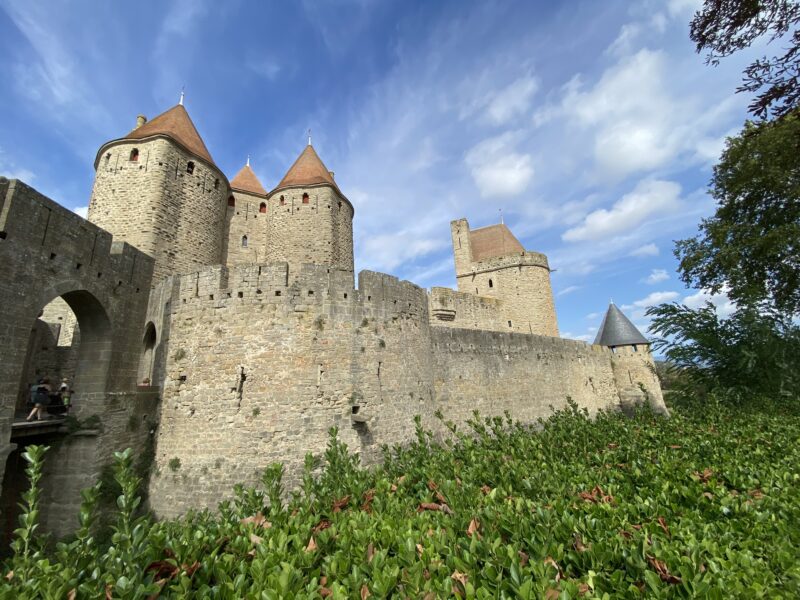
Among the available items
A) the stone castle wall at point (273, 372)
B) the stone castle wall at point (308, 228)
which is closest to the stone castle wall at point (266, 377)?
the stone castle wall at point (273, 372)

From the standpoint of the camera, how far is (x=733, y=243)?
13.3m

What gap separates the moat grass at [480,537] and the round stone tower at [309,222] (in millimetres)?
11671

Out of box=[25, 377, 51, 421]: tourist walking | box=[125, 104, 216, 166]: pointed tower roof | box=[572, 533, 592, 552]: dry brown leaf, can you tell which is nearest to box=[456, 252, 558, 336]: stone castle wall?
box=[125, 104, 216, 166]: pointed tower roof

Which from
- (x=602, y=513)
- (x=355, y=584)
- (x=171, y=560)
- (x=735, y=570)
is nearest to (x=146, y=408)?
(x=171, y=560)

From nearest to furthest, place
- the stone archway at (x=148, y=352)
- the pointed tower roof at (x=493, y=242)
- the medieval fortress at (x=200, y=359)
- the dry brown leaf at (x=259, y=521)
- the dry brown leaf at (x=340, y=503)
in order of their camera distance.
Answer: the dry brown leaf at (x=259, y=521), the dry brown leaf at (x=340, y=503), the medieval fortress at (x=200, y=359), the stone archway at (x=148, y=352), the pointed tower roof at (x=493, y=242)

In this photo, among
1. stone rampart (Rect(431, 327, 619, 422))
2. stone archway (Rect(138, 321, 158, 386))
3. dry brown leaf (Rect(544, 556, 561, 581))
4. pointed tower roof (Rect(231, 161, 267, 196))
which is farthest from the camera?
pointed tower roof (Rect(231, 161, 267, 196))

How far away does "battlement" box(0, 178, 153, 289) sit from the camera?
600cm

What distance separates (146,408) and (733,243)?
18.5 meters

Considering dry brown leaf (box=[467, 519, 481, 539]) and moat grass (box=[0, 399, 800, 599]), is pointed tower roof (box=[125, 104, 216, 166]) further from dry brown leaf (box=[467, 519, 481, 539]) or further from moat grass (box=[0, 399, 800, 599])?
dry brown leaf (box=[467, 519, 481, 539])

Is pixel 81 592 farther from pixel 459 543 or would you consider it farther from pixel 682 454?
pixel 682 454

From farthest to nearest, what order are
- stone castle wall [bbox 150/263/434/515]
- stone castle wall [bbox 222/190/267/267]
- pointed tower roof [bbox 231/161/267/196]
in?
pointed tower roof [bbox 231/161/267/196], stone castle wall [bbox 222/190/267/267], stone castle wall [bbox 150/263/434/515]

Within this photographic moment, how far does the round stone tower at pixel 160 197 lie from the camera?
41.8 feet

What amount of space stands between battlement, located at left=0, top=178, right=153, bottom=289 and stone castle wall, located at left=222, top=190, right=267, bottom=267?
25.5 feet

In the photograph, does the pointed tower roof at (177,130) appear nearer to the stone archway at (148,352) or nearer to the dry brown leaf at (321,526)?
the stone archway at (148,352)
